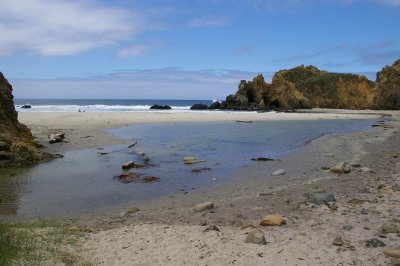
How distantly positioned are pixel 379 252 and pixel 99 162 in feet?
38.5

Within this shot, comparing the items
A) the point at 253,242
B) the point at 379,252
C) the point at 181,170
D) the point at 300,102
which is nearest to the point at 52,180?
the point at 181,170

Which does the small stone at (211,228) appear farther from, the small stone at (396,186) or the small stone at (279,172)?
the small stone at (279,172)

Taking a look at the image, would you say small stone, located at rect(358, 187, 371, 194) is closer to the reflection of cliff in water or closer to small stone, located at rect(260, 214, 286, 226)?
small stone, located at rect(260, 214, 286, 226)

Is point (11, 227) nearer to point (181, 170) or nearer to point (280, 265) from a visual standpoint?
point (280, 265)

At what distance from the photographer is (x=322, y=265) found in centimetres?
520

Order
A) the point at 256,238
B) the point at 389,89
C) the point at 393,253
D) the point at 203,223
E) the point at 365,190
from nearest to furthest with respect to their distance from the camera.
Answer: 1. the point at 393,253
2. the point at 256,238
3. the point at 203,223
4. the point at 365,190
5. the point at 389,89

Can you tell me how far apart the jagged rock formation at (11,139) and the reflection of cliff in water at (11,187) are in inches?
32.1

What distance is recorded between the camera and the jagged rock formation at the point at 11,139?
14.3 metres

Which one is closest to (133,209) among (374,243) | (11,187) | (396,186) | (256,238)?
(256,238)

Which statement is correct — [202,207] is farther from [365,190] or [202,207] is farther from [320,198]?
[365,190]

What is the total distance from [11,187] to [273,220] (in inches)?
314

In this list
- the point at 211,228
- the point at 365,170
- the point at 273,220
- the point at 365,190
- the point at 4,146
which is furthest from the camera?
the point at 4,146

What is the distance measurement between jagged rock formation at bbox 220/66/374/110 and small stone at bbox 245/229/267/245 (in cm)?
6503

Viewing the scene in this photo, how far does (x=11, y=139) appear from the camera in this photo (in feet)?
49.1
